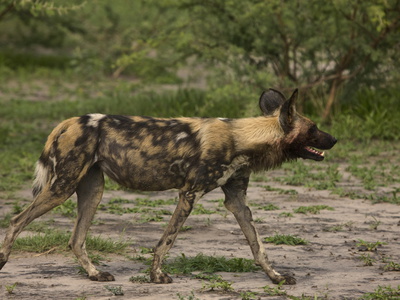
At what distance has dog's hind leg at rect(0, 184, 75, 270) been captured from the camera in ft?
15.3

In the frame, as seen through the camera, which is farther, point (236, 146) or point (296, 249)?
point (296, 249)

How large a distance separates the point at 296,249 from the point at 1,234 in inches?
84.4

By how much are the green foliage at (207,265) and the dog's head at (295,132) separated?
75 centimetres

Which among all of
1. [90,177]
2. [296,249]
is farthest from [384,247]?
[90,177]

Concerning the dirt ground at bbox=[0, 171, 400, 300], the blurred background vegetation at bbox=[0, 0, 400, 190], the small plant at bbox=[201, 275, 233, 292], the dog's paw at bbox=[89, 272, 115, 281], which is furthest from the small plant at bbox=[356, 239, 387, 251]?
the blurred background vegetation at bbox=[0, 0, 400, 190]

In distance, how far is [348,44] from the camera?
1017 cm

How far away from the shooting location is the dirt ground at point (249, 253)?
14.6ft

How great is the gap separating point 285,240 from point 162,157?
1364mm

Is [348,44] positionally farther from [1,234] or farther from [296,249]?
[1,234]

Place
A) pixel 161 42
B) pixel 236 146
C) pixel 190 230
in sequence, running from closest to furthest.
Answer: pixel 236 146 < pixel 190 230 < pixel 161 42

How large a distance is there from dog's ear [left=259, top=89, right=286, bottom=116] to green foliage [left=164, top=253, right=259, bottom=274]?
962 millimetres

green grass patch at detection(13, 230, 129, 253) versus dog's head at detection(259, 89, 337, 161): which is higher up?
dog's head at detection(259, 89, 337, 161)

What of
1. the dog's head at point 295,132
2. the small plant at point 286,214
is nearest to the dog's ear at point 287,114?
the dog's head at point 295,132

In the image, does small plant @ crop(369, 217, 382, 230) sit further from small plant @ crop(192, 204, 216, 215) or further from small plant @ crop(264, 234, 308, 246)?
small plant @ crop(192, 204, 216, 215)
